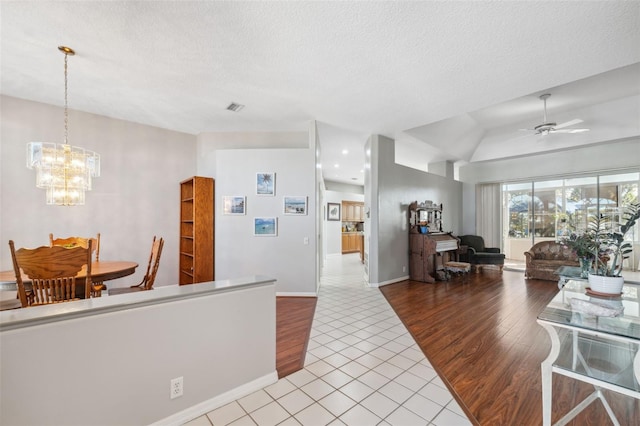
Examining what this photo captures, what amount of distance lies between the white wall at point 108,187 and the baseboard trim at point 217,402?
407 cm

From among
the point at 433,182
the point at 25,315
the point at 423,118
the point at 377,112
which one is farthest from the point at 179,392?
the point at 433,182

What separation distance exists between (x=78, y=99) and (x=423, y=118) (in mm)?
5737

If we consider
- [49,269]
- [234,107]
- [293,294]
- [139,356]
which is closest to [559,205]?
[293,294]

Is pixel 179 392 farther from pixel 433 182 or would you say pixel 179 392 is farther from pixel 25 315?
pixel 433 182

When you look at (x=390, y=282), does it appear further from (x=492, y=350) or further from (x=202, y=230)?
(x=202, y=230)

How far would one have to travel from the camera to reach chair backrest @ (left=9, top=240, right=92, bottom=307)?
7.05 feet

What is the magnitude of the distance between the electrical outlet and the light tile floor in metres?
0.21

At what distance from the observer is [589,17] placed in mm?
2340

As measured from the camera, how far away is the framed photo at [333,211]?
10738mm

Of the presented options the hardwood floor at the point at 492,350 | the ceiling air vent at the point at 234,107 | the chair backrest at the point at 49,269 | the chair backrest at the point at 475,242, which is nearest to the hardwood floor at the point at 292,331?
the hardwood floor at the point at 492,350

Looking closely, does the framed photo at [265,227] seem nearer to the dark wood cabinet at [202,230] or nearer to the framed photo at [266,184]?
the framed photo at [266,184]

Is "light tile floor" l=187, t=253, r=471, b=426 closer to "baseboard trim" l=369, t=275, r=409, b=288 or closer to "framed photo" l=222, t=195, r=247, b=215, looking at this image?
"baseboard trim" l=369, t=275, r=409, b=288

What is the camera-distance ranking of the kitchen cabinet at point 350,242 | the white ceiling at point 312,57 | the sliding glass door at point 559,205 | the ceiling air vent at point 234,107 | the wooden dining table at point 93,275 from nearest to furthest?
1. the white ceiling at point 312,57
2. the wooden dining table at point 93,275
3. the ceiling air vent at point 234,107
4. the sliding glass door at point 559,205
5. the kitchen cabinet at point 350,242

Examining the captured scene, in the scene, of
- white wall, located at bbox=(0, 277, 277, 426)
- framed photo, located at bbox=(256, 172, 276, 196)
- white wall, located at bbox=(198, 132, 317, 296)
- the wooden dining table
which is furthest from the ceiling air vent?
white wall, located at bbox=(0, 277, 277, 426)
